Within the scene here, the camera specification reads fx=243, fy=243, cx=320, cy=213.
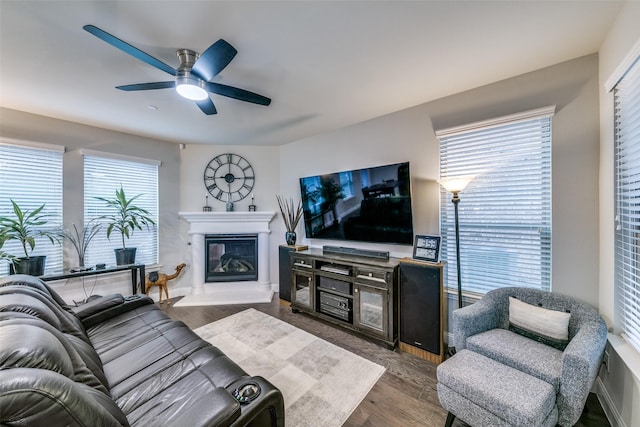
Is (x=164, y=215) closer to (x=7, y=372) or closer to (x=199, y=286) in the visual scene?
(x=199, y=286)

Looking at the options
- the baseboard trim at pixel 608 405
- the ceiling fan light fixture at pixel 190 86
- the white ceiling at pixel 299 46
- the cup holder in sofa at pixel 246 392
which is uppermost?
the white ceiling at pixel 299 46

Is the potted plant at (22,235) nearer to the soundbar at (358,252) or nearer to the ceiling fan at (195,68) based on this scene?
the ceiling fan at (195,68)

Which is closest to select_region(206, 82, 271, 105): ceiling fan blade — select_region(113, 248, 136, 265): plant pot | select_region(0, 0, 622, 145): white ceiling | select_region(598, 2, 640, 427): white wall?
select_region(0, 0, 622, 145): white ceiling

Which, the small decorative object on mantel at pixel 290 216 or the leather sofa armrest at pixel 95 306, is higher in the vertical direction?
the small decorative object on mantel at pixel 290 216

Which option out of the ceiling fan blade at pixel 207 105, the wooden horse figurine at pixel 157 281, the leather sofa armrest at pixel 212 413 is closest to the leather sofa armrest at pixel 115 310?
the wooden horse figurine at pixel 157 281

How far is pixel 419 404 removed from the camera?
6.12 ft

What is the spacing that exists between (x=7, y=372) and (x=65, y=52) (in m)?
2.37

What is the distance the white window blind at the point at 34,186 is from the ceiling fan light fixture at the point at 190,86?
8.89 feet

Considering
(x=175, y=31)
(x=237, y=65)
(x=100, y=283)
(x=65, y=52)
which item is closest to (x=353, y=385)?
(x=237, y=65)

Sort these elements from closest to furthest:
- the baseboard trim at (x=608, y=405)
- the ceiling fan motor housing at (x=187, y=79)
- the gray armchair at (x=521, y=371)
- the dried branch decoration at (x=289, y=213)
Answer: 1. the gray armchair at (x=521, y=371)
2. the baseboard trim at (x=608, y=405)
3. the ceiling fan motor housing at (x=187, y=79)
4. the dried branch decoration at (x=289, y=213)

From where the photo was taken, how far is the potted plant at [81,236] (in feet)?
10.9

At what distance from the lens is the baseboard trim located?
5.24ft

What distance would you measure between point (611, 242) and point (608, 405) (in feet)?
3.78

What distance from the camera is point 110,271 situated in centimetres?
339
